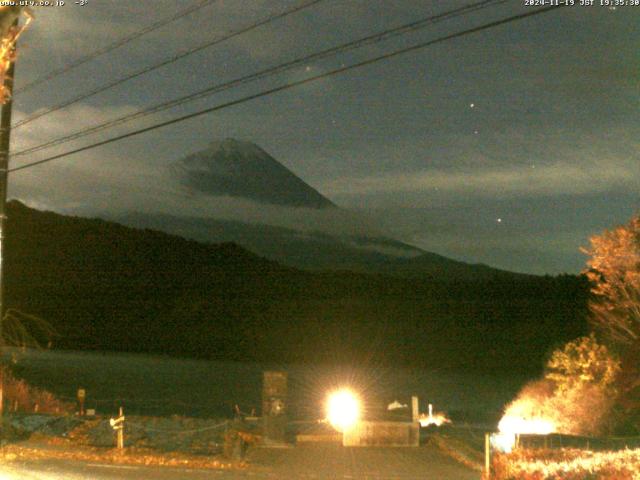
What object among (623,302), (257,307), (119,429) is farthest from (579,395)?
(257,307)

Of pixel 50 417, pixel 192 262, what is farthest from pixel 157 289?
pixel 50 417

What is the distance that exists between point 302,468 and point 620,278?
8.97 metres

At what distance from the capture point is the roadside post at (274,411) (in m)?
21.2

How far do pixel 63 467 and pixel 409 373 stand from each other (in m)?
70.4

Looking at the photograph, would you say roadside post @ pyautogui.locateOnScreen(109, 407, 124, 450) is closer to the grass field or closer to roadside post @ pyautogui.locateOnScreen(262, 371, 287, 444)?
roadside post @ pyautogui.locateOnScreen(262, 371, 287, 444)

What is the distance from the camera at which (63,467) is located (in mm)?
16422

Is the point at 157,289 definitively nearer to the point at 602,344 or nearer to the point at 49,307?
the point at 49,307

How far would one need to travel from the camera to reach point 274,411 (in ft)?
69.5

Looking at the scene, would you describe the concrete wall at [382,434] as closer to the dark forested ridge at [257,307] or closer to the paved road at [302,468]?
the paved road at [302,468]

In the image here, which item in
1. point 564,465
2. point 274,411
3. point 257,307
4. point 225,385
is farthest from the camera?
point 257,307

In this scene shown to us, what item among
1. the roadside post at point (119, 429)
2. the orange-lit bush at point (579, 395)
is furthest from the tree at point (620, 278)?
the roadside post at point (119, 429)

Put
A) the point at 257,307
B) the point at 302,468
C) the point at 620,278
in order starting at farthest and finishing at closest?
the point at 257,307, the point at 620,278, the point at 302,468

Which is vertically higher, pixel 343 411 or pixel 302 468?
pixel 343 411

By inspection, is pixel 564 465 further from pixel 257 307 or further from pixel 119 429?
pixel 257 307
